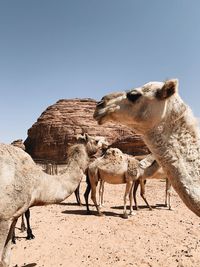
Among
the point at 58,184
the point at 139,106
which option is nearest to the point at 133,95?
the point at 139,106

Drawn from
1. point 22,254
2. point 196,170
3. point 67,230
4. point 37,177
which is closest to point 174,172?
point 196,170

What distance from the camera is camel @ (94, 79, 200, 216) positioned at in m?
2.92

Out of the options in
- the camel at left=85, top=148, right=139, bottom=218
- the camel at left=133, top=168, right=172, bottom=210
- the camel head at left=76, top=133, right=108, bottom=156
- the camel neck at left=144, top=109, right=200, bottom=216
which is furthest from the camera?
the camel at left=133, top=168, right=172, bottom=210

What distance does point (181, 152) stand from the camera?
3.01m

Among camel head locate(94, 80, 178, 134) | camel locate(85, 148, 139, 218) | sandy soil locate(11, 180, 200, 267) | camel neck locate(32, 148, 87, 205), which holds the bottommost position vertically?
sandy soil locate(11, 180, 200, 267)

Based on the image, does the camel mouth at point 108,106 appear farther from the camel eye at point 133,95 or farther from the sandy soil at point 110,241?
the sandy soil at point 110,241

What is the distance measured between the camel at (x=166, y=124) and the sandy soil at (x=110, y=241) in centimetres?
308

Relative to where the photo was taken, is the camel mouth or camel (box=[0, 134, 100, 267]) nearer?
the camel mouth

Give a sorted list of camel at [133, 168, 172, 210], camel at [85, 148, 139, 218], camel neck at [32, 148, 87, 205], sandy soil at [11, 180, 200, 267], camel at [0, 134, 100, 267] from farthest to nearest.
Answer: camel at [133, 168, 172, 210] < camel at [85, 148, 139, 218] < sandy soil at [11, 180, 200, 267] < camel neck at [32, 148, 87, 205] < camel at [0, 134, 100, 267]

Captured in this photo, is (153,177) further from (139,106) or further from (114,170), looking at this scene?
(139,106)

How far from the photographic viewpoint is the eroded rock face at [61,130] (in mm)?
51406

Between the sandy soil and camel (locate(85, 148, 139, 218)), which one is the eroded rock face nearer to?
camel (locate(85, 148, 139, 218))

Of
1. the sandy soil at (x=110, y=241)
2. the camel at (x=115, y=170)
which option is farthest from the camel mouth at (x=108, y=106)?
the camel at (x=115, y=170)

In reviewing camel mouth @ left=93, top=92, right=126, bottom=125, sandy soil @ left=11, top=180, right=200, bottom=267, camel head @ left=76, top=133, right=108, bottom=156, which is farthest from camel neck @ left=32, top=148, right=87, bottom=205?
camel mouth @ left=93, top=92, right=126, bottom=125
